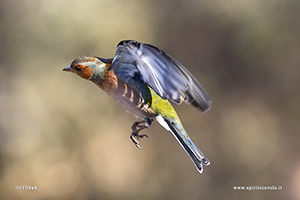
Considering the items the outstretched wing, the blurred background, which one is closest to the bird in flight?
the outstretched wing

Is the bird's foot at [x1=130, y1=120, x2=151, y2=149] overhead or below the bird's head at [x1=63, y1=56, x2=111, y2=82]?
below

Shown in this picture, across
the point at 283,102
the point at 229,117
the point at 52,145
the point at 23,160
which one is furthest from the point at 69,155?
the point at 283,102

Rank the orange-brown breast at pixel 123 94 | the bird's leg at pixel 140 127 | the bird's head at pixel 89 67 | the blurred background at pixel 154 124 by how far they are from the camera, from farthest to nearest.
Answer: the blurred background at pixel 154 124 → the bird's leg at pixel 140 127 → the orange-brown breast at pixel 123 94 → the bird's head at pixel 89 67

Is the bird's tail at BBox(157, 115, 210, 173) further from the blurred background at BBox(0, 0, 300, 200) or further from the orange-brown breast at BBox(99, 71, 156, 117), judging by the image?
the blurred background at BBox(0, 0, 300, 200)

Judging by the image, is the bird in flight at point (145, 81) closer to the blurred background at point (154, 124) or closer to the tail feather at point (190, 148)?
the tail feather at point (190, 148)

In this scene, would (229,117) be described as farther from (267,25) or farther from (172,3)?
(172,3)

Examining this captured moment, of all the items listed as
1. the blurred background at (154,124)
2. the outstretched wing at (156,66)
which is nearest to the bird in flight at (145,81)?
the outstretched wing at (156,66)

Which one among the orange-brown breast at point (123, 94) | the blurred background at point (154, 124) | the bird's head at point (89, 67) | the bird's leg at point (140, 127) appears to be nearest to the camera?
A: the bird's head at point (89, 67)

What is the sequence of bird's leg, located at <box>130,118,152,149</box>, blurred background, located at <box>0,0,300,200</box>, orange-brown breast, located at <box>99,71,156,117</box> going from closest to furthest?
orange-brown breast, located at <box>99,71,156,117</box> → bird's leg, located at <box>130,118,152,149</box> → blurred background, located at <box>0,0,300,200</box>
